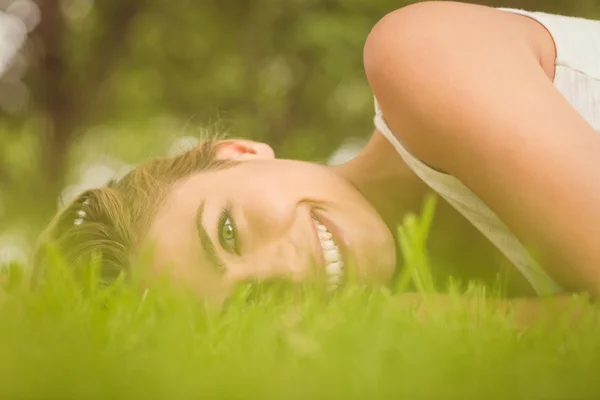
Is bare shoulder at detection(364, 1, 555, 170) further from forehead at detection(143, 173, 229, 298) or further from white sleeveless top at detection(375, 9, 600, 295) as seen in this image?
forehead at detection(143, 173, 229, 298)

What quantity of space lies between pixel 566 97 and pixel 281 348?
908mm

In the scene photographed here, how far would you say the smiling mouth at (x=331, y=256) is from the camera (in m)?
1.16

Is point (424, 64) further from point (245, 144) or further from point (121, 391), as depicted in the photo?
point (121, 391)

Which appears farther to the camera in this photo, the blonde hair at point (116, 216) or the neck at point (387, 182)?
the neck at point (387, 182)

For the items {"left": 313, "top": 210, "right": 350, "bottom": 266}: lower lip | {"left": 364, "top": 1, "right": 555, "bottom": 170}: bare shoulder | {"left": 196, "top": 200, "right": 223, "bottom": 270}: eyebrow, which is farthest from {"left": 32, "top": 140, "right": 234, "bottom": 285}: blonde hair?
{"left": 364, "top": 1, "right": 555, "bottom": 170}: bare shoulder

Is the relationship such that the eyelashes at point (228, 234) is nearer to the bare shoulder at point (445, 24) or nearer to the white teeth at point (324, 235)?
the white teeth at point (324, 235)

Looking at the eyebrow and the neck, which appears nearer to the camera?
the eyebrow

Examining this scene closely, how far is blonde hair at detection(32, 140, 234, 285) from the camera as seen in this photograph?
126cm

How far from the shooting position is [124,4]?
3141 millimetres

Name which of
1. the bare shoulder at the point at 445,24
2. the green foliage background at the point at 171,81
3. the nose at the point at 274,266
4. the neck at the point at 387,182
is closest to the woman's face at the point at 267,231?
the nose at the point at 274,266

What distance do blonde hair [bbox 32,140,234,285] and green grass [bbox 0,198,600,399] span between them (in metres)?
0.34

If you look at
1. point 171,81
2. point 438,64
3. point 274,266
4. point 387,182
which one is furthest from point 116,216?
point 171,81

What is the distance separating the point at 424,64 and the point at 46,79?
2.37 metres

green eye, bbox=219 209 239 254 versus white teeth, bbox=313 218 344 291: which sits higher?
green eye, bbox=219 209 239 254
